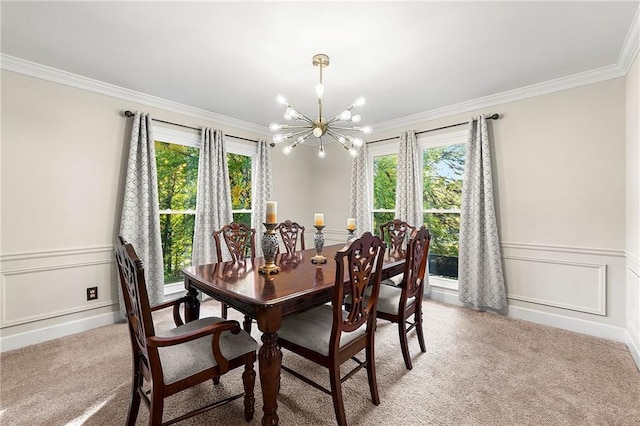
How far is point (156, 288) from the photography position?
3.20 metres

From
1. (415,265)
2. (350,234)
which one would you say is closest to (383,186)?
(350,234)

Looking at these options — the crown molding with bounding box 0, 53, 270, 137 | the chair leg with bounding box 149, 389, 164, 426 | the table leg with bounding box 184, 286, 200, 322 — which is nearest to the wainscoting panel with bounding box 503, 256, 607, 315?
the table leg with bounding box 184, 286, 200, 322

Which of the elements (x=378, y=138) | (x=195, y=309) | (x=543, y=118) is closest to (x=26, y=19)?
(x=195, y=309)

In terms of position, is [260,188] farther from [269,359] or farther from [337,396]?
[337,396]

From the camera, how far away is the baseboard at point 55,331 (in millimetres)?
2461

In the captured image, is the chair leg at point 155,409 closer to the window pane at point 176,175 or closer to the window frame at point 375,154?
the window pane at point 176,175

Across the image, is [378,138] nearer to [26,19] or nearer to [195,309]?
[195,309]

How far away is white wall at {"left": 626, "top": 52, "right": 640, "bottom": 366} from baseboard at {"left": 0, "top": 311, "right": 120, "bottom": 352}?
4.70 meters

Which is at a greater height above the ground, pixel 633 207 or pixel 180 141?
pixel 180 141

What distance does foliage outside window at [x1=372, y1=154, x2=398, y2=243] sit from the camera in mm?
4270

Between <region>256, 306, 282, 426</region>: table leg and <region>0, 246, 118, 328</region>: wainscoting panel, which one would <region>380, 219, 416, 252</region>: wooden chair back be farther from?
<region>0, 246, 118, 328</region>: wainscoting panel

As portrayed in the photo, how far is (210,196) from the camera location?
368cm

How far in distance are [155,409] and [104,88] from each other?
3.07m

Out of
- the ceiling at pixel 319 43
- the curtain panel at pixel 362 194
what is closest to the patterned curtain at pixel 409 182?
the curtain panel at pixel 362 194
